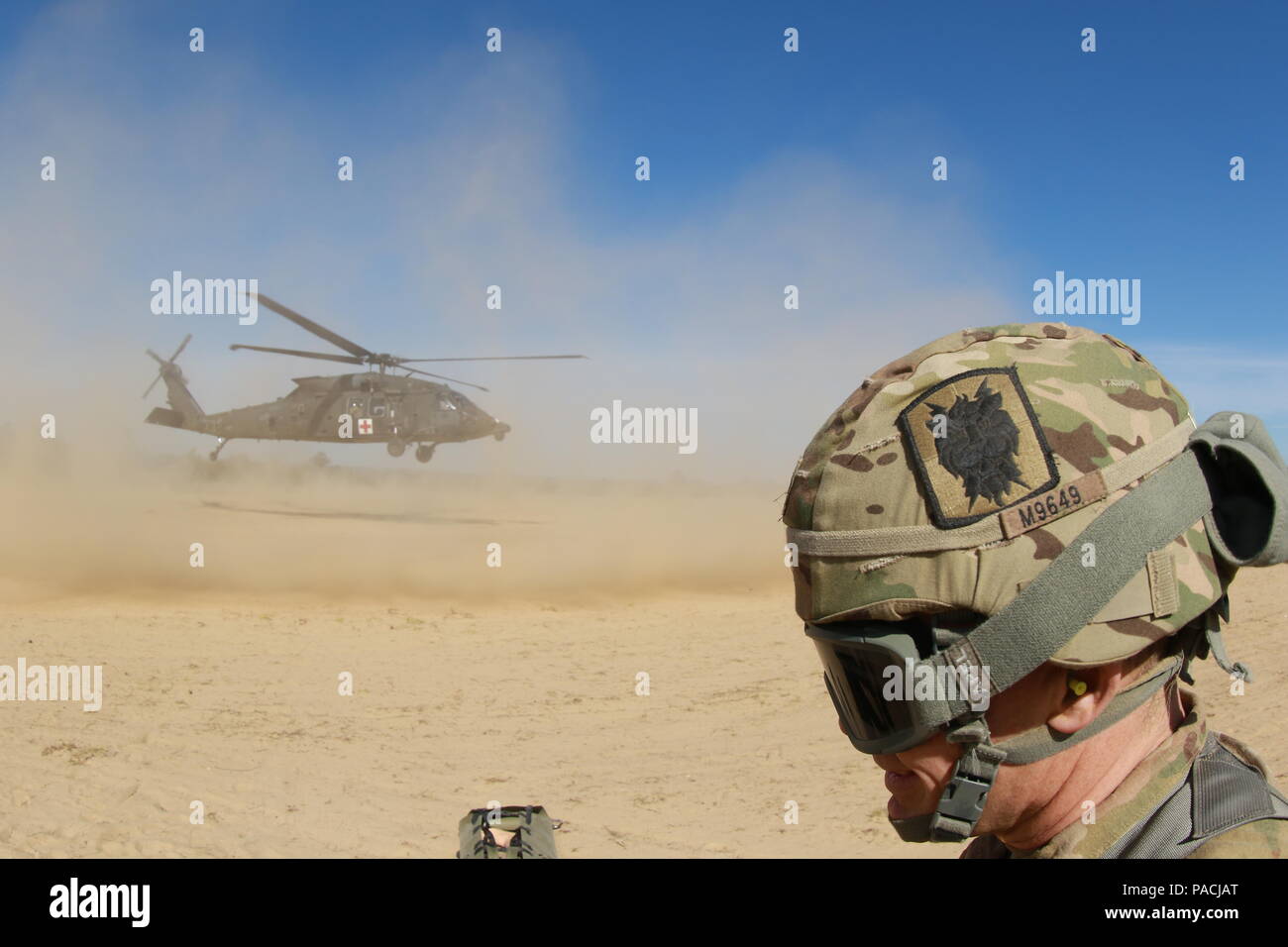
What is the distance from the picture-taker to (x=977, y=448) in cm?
146

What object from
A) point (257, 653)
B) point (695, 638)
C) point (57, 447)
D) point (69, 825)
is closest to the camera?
point (69, 825)

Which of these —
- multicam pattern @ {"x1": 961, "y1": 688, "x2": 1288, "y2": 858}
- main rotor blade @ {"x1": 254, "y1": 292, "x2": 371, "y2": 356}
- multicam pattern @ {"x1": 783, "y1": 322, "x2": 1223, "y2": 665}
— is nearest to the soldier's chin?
multicam pattern @ {"x1": 961, "y1": 688, "x2": 1288, "y2": 858}

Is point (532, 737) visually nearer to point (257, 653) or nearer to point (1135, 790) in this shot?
point (257, 653)

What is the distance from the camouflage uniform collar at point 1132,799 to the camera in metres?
1.47

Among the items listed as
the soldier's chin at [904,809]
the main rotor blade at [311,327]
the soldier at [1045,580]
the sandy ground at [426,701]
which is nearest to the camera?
the soldier at [1045,580]

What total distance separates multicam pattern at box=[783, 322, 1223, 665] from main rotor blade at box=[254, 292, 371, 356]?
16.4m

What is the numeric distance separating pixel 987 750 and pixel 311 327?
1865cm

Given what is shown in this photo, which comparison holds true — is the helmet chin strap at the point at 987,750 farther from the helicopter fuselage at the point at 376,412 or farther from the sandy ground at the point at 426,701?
the helicopter fuselage at the point at 376,412

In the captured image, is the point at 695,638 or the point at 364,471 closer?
the point at 695,638

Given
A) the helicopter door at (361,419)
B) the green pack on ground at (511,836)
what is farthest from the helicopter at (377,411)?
the green pack on ground at (511,836)

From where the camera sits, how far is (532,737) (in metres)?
9.29

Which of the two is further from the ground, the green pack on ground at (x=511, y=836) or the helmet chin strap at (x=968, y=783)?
the helmet chin strap at (x=968, y=783)

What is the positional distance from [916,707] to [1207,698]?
985cm
